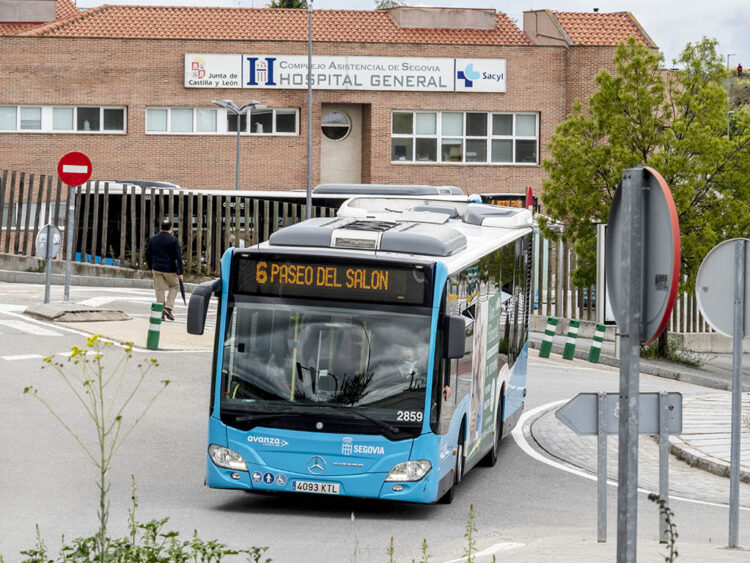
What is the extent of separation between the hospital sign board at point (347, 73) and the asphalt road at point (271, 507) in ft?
125

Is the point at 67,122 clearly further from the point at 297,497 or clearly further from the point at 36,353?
the point at 297,497

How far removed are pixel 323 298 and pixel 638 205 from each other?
5018 mm

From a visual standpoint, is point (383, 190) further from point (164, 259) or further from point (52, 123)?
point (52, 123)

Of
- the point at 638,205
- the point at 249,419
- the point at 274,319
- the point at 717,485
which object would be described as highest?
the point at 638,205

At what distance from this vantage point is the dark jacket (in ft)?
77.3

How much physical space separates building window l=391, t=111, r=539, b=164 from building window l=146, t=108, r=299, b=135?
177 inches

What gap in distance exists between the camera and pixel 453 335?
33.4 ft

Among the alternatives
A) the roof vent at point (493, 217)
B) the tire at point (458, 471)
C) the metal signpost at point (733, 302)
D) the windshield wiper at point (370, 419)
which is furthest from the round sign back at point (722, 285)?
the roof vent at point (493, 217)

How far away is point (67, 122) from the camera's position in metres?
52.1

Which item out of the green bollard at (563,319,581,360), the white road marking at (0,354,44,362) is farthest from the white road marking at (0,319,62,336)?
the green bollard at (563,319,581,360)

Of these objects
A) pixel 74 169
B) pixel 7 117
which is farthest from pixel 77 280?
pixel 7 117

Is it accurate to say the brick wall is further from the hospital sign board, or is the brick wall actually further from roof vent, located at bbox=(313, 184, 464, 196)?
roof vent, located at bbox=(313, 184, 464, 196)

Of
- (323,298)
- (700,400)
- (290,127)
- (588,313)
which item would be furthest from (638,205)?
(290,127)

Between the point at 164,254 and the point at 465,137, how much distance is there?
32.4 metres
